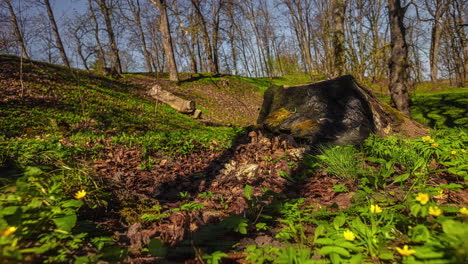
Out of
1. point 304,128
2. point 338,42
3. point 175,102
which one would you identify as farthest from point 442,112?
point 175,102

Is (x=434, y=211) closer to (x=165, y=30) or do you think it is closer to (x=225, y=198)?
(x=225, y=198)

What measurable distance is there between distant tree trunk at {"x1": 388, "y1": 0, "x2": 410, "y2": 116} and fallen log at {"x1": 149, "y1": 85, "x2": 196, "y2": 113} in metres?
7.57

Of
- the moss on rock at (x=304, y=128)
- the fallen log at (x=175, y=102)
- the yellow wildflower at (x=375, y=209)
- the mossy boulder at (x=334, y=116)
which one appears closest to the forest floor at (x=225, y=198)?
the yellow wildflower at (x=375, y=209)

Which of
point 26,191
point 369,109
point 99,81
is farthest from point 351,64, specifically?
point 99,81

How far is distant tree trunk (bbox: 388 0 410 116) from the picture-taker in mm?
5691

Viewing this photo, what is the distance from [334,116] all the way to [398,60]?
10.0ft

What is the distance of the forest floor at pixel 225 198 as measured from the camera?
4.10ft

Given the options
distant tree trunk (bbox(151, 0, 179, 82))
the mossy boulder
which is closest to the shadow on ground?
the mossy boulder

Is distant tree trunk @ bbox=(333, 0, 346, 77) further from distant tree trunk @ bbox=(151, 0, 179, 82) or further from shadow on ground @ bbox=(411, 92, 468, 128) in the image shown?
distant tree trunk @ bbox=(151, 0, 179, 82)

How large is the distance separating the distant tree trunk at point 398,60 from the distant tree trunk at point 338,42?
123 cm

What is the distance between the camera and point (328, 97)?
4.67 metres

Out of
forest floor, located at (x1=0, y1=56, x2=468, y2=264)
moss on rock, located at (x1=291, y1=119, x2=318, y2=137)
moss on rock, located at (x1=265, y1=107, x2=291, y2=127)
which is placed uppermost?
moss on rock, located at (x1=265, y1=107, x2=291, y2=127)

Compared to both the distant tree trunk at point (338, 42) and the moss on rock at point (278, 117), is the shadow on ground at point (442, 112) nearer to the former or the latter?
the distant tree trunk at point (338, 42)

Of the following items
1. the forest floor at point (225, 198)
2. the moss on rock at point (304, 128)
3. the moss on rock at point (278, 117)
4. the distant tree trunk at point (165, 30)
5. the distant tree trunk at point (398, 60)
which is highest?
the distant tree trunk at point (165, 30)
